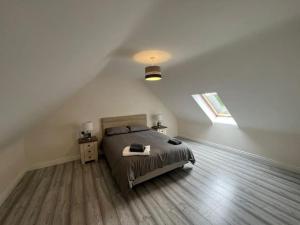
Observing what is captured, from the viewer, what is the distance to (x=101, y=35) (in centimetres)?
108

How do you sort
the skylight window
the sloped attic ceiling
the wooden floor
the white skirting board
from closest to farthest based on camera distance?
the sloped attic ceiling
the wooden floor
the white skirting board
the skylight window

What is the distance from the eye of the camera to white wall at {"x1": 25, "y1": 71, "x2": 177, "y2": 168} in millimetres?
3326

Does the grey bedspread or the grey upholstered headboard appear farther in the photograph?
the grey upholstered headboard

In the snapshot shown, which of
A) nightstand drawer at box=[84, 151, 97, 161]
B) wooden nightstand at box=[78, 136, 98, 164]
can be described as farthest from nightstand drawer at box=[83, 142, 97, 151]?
nightstand drawer at box=[84, 151, 97, 161]

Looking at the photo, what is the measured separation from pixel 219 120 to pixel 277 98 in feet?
6.21

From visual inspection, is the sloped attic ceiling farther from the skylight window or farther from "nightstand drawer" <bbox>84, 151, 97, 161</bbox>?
"nightstand drawer" <bbox>84, 151, 97, 161</bbox>

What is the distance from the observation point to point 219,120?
4.15m

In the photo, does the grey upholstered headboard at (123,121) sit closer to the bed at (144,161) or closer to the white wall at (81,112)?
the white wall at (81,112)

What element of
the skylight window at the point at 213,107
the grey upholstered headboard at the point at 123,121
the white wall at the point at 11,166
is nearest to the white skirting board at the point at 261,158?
the skylight window at the point at 213,107

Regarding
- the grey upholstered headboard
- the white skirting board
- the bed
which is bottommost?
the white skirting board

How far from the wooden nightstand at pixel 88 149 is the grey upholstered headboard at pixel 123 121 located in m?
0.59

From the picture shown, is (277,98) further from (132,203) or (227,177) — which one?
(132,203)

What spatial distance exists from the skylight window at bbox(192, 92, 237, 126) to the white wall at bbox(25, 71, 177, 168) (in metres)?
1.71

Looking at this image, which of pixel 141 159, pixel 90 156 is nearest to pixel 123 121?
pixel 90 156
